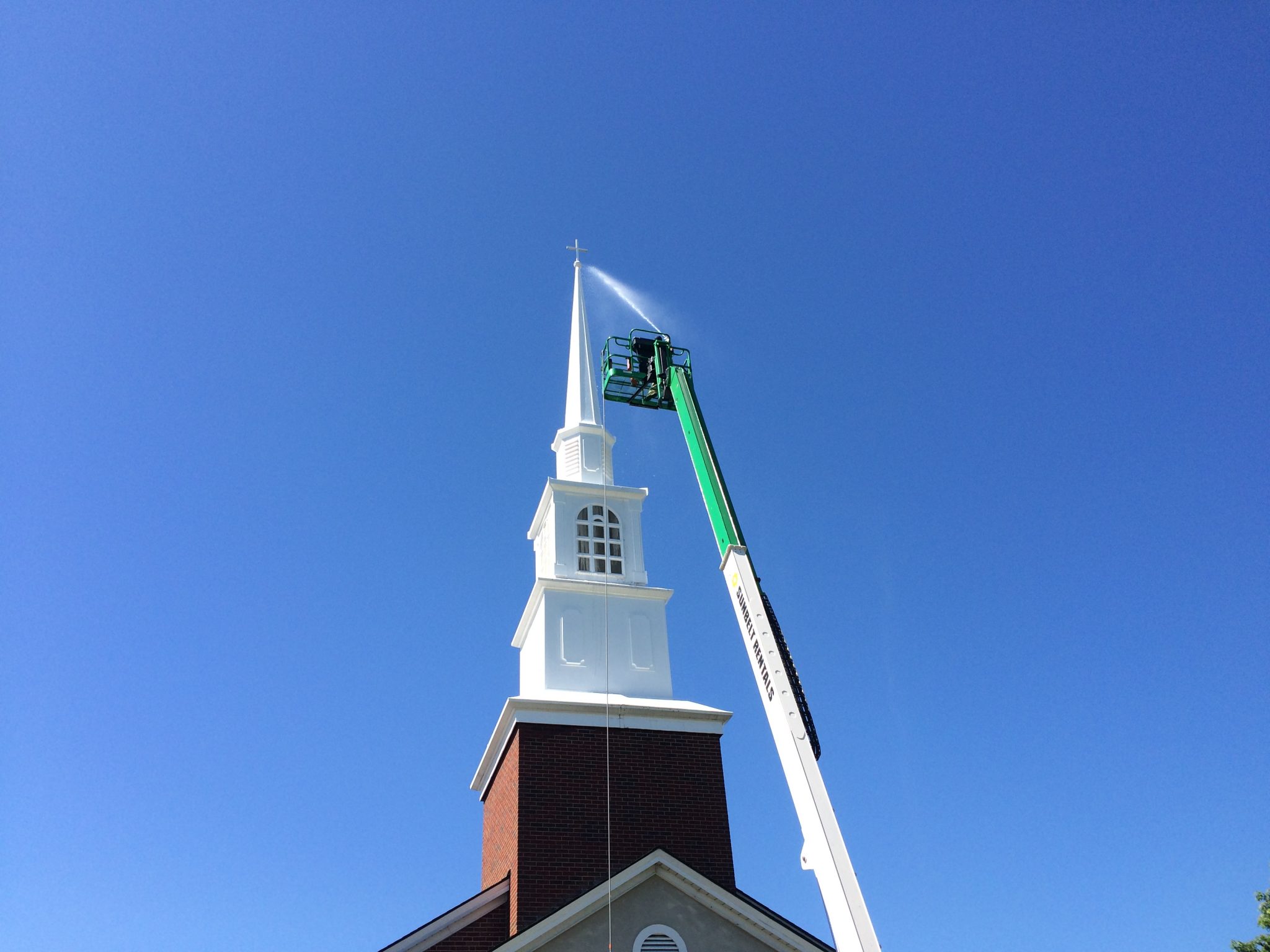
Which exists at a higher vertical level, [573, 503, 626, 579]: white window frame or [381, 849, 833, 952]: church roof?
[573, 503, 626, 579]: white window frame

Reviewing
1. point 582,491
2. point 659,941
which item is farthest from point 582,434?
point 659,941

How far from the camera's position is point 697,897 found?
662 inches

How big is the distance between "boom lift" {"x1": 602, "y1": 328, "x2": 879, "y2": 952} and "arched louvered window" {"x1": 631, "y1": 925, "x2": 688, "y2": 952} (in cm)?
506

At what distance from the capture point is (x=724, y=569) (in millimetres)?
15195

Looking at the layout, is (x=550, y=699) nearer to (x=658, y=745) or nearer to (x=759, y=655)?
(x=658, y=745)

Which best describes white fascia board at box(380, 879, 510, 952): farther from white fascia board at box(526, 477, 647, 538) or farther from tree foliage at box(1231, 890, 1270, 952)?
tree foliage at box(1231, 890, 1270, 952)

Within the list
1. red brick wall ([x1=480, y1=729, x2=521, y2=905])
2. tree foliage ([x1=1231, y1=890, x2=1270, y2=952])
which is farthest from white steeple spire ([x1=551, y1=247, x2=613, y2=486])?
tree foliage ([x1=1231, y1=890, x2=1270, y2=952])

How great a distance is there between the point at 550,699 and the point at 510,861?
3.02 m

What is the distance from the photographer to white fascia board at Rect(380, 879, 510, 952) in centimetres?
1709

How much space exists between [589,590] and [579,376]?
641 centimetres

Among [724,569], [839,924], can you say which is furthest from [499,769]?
[839,924]

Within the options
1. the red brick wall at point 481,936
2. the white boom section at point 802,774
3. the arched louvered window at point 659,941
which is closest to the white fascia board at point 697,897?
the arched louvered window at point 659,941

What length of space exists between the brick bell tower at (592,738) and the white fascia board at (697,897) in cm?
69

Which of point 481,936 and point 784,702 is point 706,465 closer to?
point 784,702
